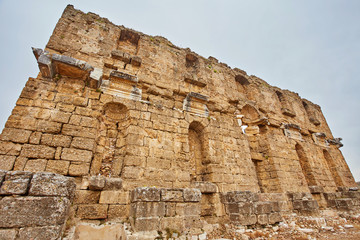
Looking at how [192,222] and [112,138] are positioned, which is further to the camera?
[112,138]

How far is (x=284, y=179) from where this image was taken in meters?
7.03

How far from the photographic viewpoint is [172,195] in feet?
10.4

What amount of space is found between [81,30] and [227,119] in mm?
6060

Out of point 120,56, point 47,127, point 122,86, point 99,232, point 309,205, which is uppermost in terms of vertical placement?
point 120,56

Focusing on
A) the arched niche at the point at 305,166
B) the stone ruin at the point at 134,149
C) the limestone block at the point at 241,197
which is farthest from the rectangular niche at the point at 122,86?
the arched niche at the point at 305,166

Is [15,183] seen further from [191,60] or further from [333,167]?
[333,167]

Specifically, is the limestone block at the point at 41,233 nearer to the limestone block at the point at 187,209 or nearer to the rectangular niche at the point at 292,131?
the limestone block at the point at 187,209

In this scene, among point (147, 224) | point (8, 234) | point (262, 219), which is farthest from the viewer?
point (262, 219)

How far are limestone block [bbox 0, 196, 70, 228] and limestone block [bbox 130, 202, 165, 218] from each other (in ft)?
3.61

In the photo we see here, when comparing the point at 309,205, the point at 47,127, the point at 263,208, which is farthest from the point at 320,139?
the point at 47,127

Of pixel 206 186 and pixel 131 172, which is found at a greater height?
pixel 131 172

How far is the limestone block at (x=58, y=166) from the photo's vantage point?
367cm

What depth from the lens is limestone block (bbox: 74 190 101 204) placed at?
11.9ft

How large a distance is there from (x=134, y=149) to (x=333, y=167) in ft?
38.7
